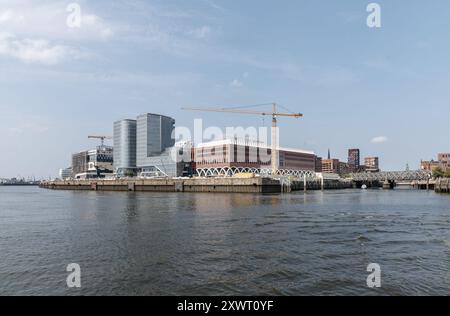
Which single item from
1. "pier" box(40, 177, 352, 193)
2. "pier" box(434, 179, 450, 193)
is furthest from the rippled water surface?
"pier" box(434, 179, 450, 193)

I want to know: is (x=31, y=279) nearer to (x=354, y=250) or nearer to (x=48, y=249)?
(x=48, y=249)

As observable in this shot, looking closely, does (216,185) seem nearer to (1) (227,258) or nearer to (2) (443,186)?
(2) (443,186)

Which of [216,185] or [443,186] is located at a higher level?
[216,185]

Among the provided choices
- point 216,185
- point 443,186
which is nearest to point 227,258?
point 216,185

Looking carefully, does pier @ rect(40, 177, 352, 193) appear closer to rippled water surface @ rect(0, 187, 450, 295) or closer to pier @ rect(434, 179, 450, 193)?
pier @ rect(434, 179, 450, 193)

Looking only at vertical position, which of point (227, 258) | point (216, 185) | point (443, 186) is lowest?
point (227, 258)

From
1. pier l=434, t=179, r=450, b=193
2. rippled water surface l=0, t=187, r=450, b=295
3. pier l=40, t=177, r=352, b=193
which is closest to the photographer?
rippled water surface l=0, t=187, r=450, b=295

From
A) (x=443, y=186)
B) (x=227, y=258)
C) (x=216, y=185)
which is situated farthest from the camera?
(x=216, y=185)

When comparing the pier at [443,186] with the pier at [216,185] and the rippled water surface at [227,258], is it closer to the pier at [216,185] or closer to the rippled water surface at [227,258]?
the pier at [216,185]

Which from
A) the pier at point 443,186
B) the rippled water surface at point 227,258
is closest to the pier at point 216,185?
the pier at point 443,186

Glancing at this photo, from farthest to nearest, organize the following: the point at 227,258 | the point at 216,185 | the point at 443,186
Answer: the point at 216,185 → the point at 443,186 → the point at 227,258

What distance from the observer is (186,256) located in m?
25.3
